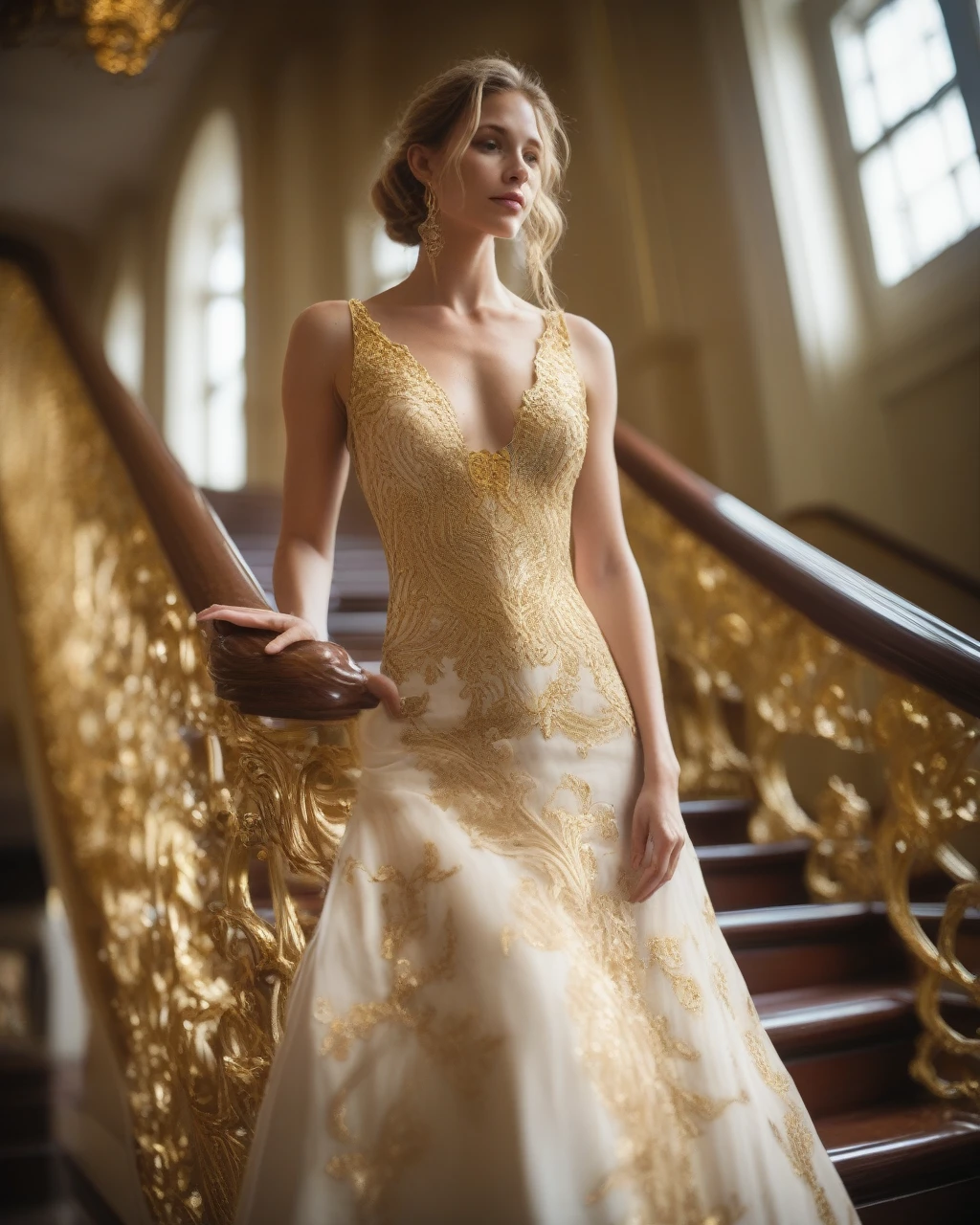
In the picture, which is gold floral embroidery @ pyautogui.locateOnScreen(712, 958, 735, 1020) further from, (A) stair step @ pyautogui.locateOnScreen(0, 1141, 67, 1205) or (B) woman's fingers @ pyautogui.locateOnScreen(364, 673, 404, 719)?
(A) stair step @ pyautogui.locateOnScreen(0, 1141, 67, 1205)

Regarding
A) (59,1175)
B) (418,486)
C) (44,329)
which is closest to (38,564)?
(44,329)

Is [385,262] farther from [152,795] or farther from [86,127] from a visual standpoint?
[152,795]

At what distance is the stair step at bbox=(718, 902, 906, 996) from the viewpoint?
263 cm

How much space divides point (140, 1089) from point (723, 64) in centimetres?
472

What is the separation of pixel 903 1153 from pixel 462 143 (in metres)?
1.99

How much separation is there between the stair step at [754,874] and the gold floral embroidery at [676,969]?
1547 millimetres

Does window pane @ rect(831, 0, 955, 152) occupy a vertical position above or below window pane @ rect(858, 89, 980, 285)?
above

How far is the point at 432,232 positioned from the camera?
1.72m

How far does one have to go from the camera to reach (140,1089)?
7.89 feet

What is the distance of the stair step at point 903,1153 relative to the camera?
1.99 meters

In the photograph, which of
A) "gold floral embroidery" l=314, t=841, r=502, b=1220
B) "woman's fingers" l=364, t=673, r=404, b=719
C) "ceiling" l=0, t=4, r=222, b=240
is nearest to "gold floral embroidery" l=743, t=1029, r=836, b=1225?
"gold floral embroidery" l=314, t=841, r=502, b=1220

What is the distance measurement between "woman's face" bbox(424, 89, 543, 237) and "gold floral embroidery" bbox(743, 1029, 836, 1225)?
1255 millimetres

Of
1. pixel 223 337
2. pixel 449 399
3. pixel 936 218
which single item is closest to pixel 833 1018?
pixel 449 399

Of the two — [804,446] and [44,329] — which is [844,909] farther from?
[44,329]
